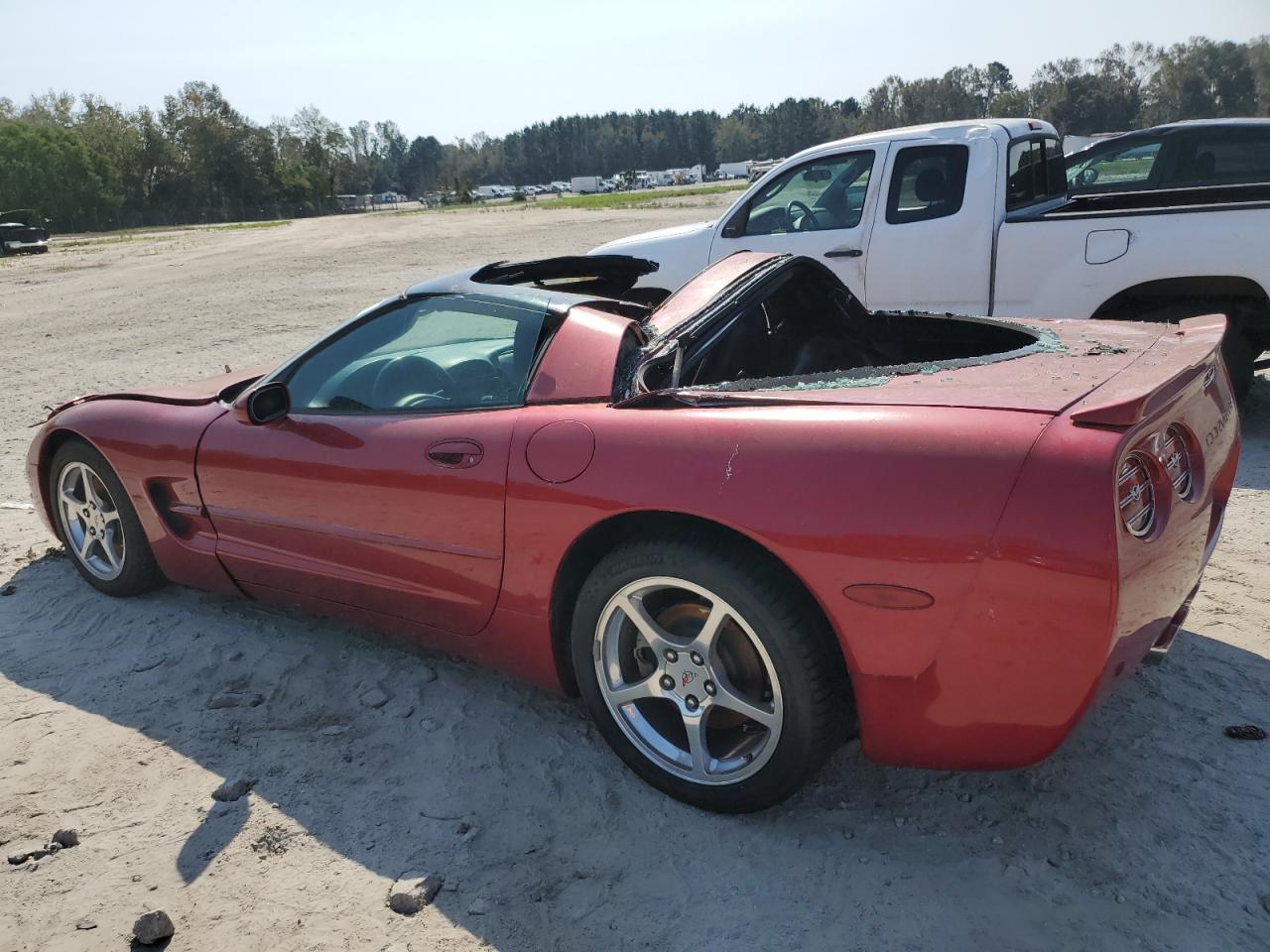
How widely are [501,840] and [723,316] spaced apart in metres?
1.76

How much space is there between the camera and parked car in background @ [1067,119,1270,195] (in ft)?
27.3

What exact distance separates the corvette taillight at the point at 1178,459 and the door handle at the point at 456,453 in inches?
71.5

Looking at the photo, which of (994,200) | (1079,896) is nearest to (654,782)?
(1079,896)

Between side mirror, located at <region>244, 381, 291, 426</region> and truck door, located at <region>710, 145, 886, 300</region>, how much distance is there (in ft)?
12.1

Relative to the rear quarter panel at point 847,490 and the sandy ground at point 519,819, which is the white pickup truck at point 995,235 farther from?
the rear quarter panel at point 847,490

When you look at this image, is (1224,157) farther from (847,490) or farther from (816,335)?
(847,490)

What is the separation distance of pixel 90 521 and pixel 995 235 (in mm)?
5322

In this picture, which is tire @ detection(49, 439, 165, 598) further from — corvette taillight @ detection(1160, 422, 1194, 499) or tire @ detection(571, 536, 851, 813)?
corvette taillight @ detection(1160, 422, 1194, 499)

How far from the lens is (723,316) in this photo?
10.4 ft

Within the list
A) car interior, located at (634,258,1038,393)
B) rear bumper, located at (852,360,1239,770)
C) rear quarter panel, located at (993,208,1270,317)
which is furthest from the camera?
rear quarter panel, located at (993,208,1270,317)

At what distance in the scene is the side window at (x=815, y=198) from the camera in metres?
6.62

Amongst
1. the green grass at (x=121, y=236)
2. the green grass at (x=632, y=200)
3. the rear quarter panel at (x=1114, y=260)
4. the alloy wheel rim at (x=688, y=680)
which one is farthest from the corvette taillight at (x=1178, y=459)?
the green grass at (x=632, y=200)

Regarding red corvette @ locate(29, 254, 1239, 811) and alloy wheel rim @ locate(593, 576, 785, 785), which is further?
alloy wheel rim @ locate(593, 576, 785, 785)

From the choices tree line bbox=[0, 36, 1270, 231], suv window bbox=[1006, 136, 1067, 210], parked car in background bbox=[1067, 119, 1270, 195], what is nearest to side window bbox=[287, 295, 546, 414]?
suv window bbox=[1006, 136, 1067, 210]
